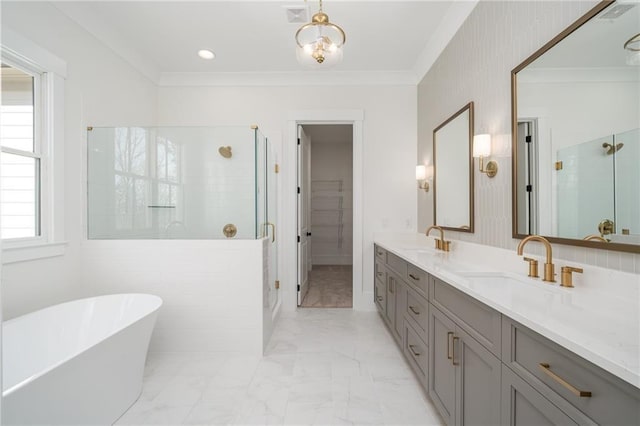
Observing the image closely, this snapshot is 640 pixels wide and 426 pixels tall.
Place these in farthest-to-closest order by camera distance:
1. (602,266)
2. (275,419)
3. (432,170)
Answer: (432,170) < (275,419) < (602,266)

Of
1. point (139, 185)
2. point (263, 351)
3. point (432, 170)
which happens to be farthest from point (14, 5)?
point (432, 170)

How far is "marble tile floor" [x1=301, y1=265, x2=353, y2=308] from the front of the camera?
3941mm

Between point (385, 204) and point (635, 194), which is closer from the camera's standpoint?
point (635, 194)

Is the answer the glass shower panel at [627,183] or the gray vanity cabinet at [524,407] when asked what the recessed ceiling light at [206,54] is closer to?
the glass shower panel at [627,183]

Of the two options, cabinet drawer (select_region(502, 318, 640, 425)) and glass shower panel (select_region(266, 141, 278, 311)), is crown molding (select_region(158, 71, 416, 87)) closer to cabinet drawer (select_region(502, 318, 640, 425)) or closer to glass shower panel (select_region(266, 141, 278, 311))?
glass shower panel (select_region(266, 141, 278, 311))

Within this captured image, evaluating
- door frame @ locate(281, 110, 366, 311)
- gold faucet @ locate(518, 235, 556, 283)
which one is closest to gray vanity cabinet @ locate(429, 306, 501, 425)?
gold faucet @ locate(518, 235, 556, 283)

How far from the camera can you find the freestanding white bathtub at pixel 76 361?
4.62ft

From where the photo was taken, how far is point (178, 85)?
3740mm

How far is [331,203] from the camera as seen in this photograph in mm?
6625

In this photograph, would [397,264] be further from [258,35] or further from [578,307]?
[258,35]

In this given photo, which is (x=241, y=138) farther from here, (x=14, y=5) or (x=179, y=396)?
(x=179, y=396)

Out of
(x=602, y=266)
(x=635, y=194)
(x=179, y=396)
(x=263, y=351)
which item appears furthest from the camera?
(x=263, y=351)

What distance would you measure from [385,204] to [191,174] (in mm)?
2084

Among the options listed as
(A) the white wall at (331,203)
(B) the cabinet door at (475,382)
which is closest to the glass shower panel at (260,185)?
(B) the cabinet door at (475,382)
